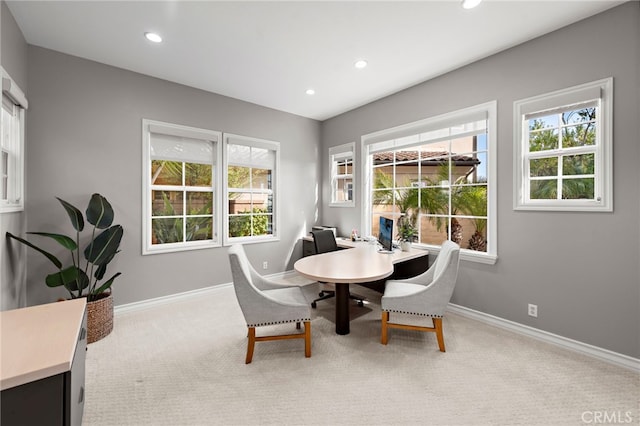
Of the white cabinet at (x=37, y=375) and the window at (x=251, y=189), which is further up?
the window at (x=251, y=189)

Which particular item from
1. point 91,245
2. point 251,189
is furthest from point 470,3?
point 91,245

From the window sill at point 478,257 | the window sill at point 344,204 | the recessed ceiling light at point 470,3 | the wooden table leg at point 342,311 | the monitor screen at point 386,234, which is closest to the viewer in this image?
the recessed ceiling light at point 470,3

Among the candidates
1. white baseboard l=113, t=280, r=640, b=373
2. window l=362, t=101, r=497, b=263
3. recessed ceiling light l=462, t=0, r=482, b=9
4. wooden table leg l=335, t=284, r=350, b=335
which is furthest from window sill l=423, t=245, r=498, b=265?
recessed ceiling light l=462, t=0, r=482, b=9

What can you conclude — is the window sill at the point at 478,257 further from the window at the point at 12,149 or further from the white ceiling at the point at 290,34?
the window at the point at 12,149

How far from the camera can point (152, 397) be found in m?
1.83

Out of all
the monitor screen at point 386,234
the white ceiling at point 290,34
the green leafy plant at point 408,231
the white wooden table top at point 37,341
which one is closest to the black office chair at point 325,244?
the monitor screen at point 386,234

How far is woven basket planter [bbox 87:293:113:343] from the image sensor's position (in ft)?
8.26

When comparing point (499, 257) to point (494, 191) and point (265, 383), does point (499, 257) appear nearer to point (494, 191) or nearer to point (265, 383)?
point (494, 191)

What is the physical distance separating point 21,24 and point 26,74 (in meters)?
0.46

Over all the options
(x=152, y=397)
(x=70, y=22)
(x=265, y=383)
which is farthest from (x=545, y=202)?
(x=70, y=22)

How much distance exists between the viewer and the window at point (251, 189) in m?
4.11

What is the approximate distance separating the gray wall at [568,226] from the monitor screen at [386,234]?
85 centimetres

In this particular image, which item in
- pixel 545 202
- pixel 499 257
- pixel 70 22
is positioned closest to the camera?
pixel 70 22

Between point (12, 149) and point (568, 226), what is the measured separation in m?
4.90
